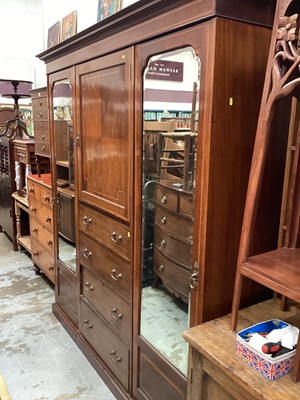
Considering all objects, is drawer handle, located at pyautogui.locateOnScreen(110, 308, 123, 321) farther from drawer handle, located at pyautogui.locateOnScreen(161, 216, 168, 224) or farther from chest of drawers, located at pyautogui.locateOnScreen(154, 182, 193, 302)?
drawer handle, located at pyautogui.locateOnScreen(161, 216, 168, 224)

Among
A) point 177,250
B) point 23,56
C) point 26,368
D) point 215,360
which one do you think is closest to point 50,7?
point 23,56

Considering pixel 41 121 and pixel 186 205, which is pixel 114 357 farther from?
pixel 41 121

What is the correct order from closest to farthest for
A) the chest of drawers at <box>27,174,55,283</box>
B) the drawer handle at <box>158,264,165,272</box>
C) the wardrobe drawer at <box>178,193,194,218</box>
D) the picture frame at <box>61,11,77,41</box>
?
the wardrobe drawer at <box>178,193,194,218</box> < the drawer handle at <box>158,264,165,272</box> < the picture frame at <box>61,11,77,41</box> < the chest of drawers at <box>27,174,55,283</box>

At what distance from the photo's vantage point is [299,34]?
0.94 metres

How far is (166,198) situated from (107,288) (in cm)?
73

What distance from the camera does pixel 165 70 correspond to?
1.40 metres

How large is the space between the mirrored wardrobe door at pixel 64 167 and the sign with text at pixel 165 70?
84 centimetres

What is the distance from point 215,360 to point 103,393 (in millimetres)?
1224

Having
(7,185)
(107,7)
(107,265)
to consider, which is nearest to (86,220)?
(107,265)

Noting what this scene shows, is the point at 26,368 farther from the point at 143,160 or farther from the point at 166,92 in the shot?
the point at 166,92

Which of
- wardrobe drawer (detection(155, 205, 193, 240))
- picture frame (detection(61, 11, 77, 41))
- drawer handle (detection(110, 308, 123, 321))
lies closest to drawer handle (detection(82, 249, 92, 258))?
drawer handle (detection(110, 308, 123, 321))

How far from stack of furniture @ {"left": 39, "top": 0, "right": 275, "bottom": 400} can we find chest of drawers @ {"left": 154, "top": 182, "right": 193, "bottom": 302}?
0.01 metres

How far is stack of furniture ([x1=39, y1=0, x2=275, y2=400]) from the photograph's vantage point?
1.16m

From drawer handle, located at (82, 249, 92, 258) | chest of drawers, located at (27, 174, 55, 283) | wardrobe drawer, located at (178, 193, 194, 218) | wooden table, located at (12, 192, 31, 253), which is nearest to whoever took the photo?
wardrobe drawer, located at (178, 193, 194, 218)
